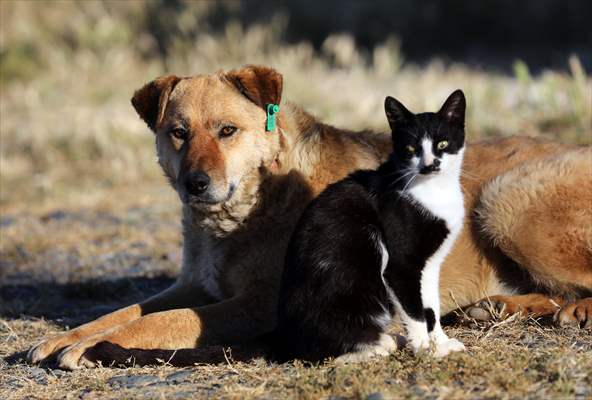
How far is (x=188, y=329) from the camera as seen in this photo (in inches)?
185

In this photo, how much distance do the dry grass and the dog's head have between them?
3.72ft

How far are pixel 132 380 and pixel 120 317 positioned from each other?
1083 millimetres

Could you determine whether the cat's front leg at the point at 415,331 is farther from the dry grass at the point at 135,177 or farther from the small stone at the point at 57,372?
the small stone at the point at 57,372

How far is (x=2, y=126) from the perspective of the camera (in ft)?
44.2

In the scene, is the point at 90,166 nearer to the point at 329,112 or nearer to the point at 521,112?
the point at 329,112

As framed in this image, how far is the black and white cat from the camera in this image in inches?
159

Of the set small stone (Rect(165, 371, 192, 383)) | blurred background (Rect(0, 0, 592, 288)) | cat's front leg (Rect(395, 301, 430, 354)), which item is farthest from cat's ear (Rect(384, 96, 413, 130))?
blurred background (Rect(0, 0, 592, 288))

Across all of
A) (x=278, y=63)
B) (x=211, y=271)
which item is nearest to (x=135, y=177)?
(x=278, y=63)

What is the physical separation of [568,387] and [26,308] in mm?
4135

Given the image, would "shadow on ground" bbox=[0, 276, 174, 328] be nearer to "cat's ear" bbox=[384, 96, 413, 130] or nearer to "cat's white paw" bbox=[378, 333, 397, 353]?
"cat's white paw" bbox=[378, 333, 397, 353]

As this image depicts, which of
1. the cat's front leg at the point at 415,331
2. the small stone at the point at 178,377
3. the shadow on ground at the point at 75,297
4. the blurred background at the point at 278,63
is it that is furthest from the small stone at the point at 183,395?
the blurred background at the point at 278,63

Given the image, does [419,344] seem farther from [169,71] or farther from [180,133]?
[169,71]

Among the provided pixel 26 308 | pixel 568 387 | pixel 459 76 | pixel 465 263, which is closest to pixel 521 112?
pixel 459 76

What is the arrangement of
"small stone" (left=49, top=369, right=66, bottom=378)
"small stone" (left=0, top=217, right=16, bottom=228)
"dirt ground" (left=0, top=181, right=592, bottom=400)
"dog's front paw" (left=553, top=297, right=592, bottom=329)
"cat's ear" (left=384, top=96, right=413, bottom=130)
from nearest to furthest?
"dirt ground" (left=0, top=181, right=592, bottom=400)
"cat's ear" (left=384, top=96, right=413, bottom=130)
"small stone" (left=49, top=369, right=66, bottom=378)
"dog's front paw" (left=553, top=297, right=592, bottom=329)
"small stone" (left=0, top=217, right=16, bottom=228)
